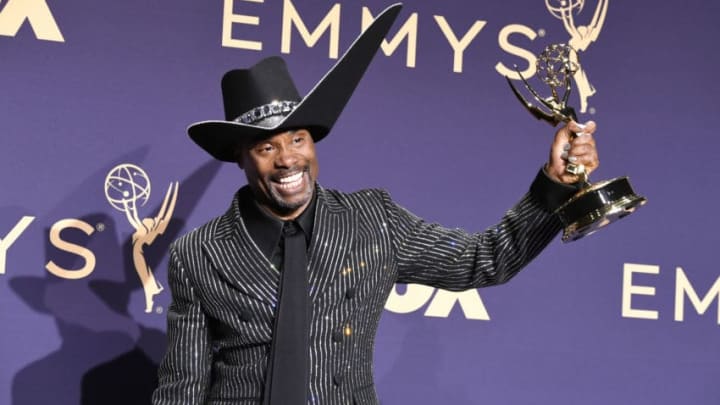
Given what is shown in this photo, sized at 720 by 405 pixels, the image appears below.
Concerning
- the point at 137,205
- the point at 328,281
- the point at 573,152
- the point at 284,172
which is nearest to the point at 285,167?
the point at 284,172

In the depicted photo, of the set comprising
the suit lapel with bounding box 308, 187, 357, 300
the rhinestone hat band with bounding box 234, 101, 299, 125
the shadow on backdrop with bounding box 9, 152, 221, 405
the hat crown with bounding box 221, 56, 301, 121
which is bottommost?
the shadow on backdrop with bounding box 9, 152, 221, 405

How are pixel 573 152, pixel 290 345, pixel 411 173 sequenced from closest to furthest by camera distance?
pixel 573 152
pixel 290 345
pixel 411 173

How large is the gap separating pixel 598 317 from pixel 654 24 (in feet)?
2.57

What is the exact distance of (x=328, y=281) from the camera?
6.39ft

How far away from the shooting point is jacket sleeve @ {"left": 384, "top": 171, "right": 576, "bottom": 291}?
189 centimetres

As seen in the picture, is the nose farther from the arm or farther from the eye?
the arm

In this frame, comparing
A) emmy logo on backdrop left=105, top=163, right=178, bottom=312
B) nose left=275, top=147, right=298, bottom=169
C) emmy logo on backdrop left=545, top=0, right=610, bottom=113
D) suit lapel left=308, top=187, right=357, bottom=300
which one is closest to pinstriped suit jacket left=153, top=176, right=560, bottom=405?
suit lapel left=308, top=187, right=357, bottom=300

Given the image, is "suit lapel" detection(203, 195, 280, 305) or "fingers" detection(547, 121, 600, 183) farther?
"suit lapel" detection(203, 195, 280, 305)

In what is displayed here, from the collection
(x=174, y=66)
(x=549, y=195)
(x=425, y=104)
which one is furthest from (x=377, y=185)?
(x=549, y=195)

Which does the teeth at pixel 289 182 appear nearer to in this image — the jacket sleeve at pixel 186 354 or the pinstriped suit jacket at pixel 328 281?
the pinstriped suit jacket at pixel 328 281

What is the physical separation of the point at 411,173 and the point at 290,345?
0.86 m

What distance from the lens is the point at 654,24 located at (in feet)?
9.04

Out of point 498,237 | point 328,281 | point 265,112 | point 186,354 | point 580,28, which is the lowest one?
point 186,354

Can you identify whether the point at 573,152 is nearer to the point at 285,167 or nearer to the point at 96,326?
the point at 285,167
